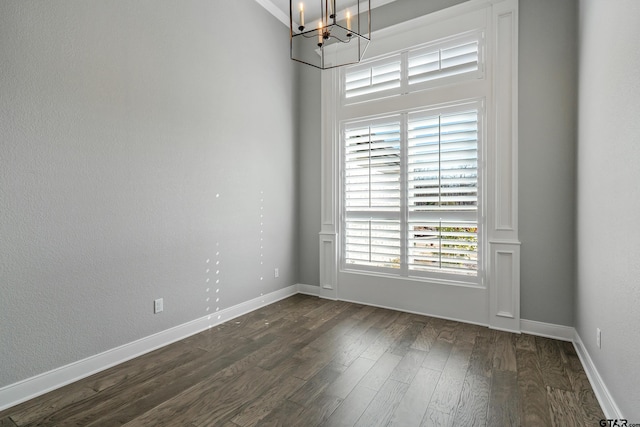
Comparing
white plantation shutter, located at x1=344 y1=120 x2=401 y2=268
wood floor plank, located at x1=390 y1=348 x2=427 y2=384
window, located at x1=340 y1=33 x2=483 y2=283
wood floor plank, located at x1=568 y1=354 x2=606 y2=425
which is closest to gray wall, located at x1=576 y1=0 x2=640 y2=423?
wood floor plank, located at x1=568 y1=354 x2=606 y2=425

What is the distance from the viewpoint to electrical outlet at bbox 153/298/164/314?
2.61 metres

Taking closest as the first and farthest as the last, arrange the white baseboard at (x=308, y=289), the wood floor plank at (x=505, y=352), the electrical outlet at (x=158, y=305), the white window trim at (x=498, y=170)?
the wood floor plank at (x=505, y=352) < the electrical outlet at (x=158, y=305) < the white window trim at (x=498, y=170) < the white baseboard at (x=308, y=289)

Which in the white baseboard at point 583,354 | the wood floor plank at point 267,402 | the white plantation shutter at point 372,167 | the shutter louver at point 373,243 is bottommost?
the wood floor plank at point 267,402

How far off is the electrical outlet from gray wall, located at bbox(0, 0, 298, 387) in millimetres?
53

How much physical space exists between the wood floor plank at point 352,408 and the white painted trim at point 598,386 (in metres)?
1.22

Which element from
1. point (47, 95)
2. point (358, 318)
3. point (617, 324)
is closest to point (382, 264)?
point (358, 318)

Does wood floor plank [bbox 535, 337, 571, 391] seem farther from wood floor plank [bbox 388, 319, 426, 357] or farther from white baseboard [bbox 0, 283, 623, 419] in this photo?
wood floor plank [bbox 388, 319, 426, 357]

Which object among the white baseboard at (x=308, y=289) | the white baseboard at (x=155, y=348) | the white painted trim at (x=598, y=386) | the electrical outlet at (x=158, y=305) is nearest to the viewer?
the white painted trim at (x=598, y=386)

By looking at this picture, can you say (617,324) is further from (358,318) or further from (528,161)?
(358,318)

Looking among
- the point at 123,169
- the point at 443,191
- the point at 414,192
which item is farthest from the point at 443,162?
the point at 123,169

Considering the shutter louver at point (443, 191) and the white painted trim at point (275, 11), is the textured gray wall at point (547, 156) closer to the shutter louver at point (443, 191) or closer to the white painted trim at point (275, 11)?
the shutter louver at point (443, 191)

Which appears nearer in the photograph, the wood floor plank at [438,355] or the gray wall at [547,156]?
the wood floor plank at [438,355]

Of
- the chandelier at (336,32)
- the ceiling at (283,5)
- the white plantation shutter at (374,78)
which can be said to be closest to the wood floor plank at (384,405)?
the white plantation shutter at (374,78)

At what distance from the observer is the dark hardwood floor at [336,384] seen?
1755mm
